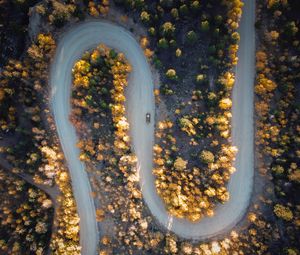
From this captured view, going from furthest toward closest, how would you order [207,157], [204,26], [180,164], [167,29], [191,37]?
[180,164], [207,157], [167,29], [191,37], [204,26]

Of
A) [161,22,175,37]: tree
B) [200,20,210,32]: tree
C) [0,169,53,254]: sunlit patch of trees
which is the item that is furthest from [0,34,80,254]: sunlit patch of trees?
[200,20,210,32]: tree

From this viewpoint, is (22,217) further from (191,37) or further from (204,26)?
(204,26)

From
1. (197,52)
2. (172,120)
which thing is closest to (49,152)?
(172,120)

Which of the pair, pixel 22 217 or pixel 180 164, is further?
pixel 22 217

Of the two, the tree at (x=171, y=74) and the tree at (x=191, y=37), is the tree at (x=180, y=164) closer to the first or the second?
the tree at (x=171, y=74)

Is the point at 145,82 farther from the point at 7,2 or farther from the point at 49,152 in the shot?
Result: the point at 7,2

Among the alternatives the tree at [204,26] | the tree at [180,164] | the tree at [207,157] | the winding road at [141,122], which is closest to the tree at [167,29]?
the tree at [204,26]

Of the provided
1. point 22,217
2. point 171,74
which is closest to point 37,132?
point 22,217

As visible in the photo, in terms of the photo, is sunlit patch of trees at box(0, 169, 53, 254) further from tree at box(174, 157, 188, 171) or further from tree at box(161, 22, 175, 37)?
tree at box(161, 22, 175, 37)
